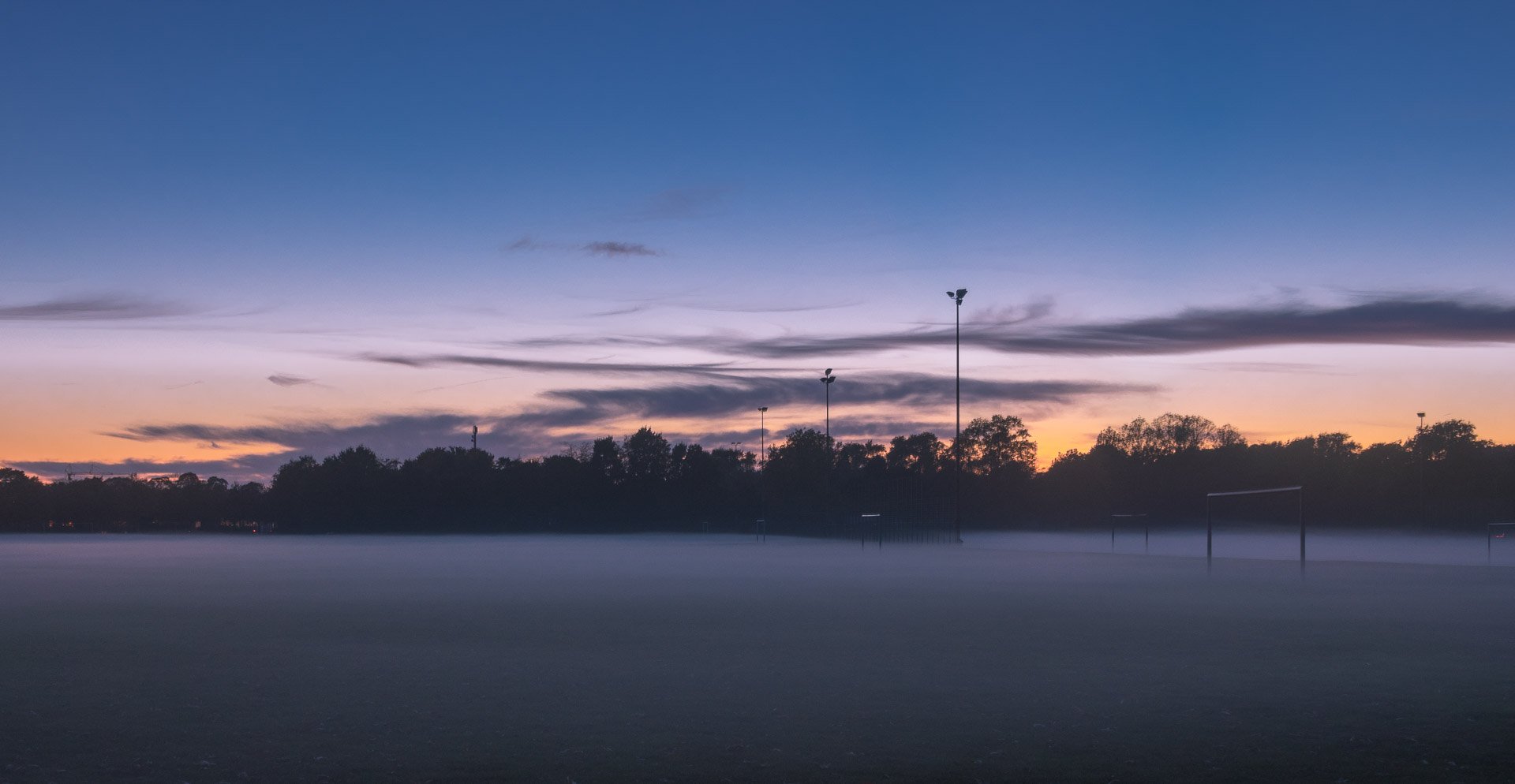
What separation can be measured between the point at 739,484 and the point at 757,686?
142 meters

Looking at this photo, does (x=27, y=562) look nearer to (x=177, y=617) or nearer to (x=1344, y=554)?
(x=177, y=617)

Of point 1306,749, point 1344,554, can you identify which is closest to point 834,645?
point 1306,749

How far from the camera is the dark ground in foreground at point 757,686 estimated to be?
6297 millimetres

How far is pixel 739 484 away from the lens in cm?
15050

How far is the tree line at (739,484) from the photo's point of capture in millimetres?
89188

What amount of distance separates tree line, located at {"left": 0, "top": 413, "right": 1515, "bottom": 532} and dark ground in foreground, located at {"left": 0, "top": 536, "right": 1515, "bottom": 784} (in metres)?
62.5

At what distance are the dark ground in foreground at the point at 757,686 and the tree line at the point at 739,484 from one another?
6251 cm

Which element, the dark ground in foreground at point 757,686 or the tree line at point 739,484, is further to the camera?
the tree line at point 739,484

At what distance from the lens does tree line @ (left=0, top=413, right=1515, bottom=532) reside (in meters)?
89.2

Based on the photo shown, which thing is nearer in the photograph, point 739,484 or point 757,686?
point 757,686

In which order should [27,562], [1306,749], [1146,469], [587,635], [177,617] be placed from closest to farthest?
1. [1306,749]
2. [587,635]
3. [177,617]
4. [27,562]
5. [1146,469]

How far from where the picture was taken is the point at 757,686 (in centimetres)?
888

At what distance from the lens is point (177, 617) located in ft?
47.3

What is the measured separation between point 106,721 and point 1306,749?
23.0 ft
